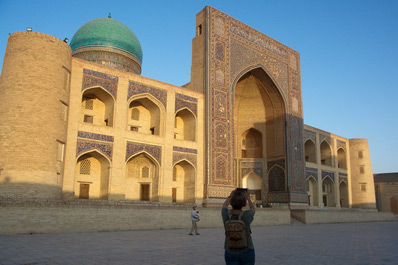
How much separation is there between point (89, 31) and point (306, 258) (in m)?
19.3

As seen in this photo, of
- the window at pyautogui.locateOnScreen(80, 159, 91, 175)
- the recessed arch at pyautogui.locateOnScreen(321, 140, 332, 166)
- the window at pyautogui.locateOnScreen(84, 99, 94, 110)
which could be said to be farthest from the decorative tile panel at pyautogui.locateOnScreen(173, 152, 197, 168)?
the recessed arch at pyautogui.locateOnScreen(321, 140, 332, 166)

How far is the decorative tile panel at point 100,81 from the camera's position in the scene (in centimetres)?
1409

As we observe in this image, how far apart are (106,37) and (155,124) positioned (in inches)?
283

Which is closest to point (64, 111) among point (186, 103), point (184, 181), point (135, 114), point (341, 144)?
point (135, 114)

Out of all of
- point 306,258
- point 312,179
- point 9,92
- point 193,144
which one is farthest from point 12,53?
point 312,179

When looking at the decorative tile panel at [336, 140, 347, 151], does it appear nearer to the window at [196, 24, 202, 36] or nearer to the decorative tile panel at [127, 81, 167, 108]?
the window at [196, 24, 202, 36]

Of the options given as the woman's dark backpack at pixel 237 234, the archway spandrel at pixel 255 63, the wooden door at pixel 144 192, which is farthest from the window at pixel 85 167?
the woman's dark backpack at pixel 237 234

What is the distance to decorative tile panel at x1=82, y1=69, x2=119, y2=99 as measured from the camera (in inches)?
555

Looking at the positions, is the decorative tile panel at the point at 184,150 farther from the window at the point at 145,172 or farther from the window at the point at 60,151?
the window at the point at 60,151

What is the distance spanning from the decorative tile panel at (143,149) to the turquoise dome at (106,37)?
7821 millimetres

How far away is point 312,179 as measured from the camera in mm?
25578

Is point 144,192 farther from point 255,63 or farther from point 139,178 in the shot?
point 255,63

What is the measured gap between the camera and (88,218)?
954cm

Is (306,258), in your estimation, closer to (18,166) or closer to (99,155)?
(18,166)
